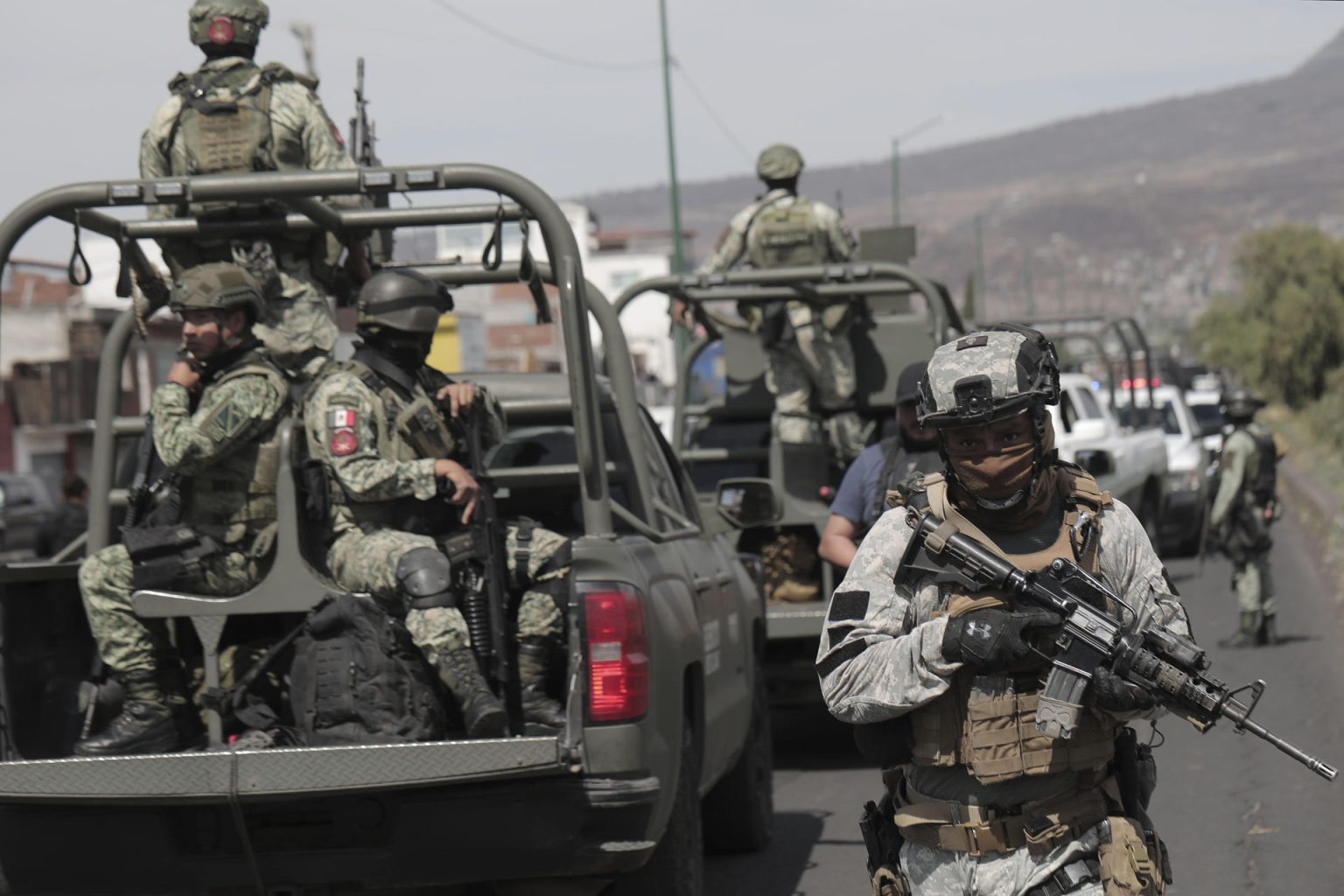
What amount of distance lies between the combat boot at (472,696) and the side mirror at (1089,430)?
12232 mm

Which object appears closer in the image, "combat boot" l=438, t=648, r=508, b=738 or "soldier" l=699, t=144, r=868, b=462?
"combat boot" l=438, t=648, r=508, b=738

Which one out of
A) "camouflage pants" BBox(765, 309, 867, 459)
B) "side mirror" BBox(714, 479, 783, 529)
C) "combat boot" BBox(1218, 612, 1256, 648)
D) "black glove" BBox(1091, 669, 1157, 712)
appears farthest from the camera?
"combat boot" BBox(1218, 612, 1256, 648)

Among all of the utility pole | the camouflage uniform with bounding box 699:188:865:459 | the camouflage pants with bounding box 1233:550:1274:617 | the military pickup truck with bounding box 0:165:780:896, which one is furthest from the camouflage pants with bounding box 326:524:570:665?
the utility pole

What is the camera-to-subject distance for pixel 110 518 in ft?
21.3

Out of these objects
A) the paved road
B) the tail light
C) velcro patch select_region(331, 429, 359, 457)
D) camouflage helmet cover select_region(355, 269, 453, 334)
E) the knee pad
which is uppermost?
camouflage helmet cover select_region(355, 269, 453, 334)

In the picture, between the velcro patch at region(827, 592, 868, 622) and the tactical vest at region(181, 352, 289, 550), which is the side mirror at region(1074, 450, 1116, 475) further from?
the velcro patch at region(827, 592, 868, 622)

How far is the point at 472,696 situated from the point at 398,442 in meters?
0.87

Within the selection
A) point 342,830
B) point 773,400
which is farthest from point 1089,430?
point 342,830

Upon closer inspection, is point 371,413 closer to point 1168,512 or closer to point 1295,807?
point 1295,807

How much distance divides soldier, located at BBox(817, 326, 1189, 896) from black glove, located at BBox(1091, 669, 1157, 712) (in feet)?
→ 0.10

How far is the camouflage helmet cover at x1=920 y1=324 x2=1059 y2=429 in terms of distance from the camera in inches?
144

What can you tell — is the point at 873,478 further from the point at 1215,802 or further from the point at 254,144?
the point at 254,144

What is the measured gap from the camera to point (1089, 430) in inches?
674

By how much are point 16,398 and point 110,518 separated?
4026 cm
